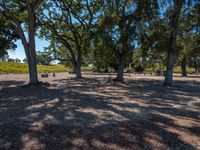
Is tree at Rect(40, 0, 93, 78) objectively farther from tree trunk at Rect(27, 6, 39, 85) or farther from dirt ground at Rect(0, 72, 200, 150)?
dirt ground at Rect(0, 72, 200, 150)

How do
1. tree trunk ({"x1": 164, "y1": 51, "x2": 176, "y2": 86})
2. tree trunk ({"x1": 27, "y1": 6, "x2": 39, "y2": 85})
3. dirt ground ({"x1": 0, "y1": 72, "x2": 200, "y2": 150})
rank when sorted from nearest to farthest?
dirt ground ({"x1": 0, "y1": 72, "x2": 200, "y2": 150})
tree trunk ({"x1": 27, "y1": 6, "x2": 39, "y2": 85})
tree trunk ({"x1": 164, "y1": 51, "x2": 176, "y2": 86})

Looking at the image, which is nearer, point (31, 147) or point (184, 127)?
point (31, 147)

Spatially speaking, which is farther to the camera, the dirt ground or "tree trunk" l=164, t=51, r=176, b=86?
"tree trunk" l=164, t=51, r=176, b=86

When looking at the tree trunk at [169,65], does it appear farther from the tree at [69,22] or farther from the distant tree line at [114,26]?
the tree at [69,22]

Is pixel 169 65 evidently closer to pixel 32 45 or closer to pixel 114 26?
pixel 114 26

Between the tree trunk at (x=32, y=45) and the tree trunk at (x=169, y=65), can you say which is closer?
the tree trunk at (x=32, y=45)

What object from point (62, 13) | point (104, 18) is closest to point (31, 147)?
point (104, 18)

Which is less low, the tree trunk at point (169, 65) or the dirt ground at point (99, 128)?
the tree trunk at point (169, 65)

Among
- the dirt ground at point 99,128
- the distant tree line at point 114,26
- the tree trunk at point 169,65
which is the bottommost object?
the dirt ground at point 99,128

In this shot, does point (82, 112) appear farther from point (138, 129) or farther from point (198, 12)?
point (198, 12)

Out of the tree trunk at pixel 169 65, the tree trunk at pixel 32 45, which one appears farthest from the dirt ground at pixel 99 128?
the tree trunk at pixel 169 65

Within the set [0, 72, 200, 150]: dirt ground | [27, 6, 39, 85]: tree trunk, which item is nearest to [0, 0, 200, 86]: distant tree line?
[27, 6, 39, 85]: tree trunk

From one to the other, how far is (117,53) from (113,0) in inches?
185

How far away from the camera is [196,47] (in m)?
28.5
